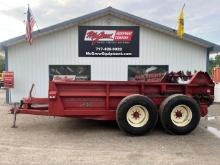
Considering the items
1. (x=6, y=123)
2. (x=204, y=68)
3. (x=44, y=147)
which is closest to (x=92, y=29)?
(x=204, y=68)

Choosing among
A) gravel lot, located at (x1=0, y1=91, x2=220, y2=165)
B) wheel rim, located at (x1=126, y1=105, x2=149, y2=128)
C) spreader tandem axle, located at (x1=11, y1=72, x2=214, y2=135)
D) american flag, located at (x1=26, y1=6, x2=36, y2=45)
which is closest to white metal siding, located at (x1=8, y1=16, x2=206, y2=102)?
american flag, located at (x1=26, y1=6, x2=36, y2=45)

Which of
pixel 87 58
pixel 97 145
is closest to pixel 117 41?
pixel 87 58

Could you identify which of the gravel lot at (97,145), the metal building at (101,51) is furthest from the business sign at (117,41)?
the gravel lot at (97,145)

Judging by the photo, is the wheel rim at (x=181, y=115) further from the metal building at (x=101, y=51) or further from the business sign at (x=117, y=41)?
the business sign at (x=117, y=41)

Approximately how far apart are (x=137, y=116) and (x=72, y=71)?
28.2ft

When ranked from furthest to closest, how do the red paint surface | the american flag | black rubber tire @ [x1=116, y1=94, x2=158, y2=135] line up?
the american flag, the red paint surface, black rubber tire @ [x1=116, y1=94, x2=158, y2=135]

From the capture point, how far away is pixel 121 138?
27.8ft

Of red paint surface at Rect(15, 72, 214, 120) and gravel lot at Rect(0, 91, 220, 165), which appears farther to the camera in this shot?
red paint surface at Rect(15, 72, 214, 120)

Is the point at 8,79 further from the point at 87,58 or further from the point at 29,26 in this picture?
the point at 87,58

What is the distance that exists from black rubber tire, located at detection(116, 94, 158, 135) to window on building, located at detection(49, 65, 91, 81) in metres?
8.31

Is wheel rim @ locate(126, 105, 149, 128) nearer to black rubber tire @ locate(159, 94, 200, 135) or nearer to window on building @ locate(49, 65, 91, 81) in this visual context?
black rubber tire @ locate(159, 94, 200, 135)

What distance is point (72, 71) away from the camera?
55.5 ft

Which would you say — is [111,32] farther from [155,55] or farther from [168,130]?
[168,130]

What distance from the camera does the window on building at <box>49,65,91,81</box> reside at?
663 inches
